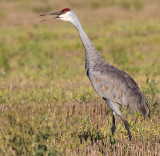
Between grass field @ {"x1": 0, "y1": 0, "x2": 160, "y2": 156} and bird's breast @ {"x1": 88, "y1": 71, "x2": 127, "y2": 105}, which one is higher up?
bird's breast @ {"x1": 88, "y1": 71, "x2": 127, "y2": 105}

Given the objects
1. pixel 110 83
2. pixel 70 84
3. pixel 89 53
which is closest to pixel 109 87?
pixel 110 83

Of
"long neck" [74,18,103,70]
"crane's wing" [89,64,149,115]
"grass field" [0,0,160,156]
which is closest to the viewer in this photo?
"grass field" [0,0,160,156]

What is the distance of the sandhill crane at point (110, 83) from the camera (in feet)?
16.7

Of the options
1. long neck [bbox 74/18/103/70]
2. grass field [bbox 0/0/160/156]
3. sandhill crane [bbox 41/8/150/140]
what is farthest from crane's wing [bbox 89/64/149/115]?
grass field [bbox 0/0/160/156]

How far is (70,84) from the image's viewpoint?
808 cm

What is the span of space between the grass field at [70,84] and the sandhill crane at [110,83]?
260 mm

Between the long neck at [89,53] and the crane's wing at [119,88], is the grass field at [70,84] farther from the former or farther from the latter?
the long neck at [89,53]

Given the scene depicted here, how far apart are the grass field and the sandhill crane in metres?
0.26

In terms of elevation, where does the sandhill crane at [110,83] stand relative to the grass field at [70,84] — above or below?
above

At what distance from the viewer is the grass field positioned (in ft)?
11.9

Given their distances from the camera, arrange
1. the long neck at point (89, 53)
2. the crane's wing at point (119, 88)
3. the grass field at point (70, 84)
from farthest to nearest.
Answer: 1. the long neck at point (89, 53)
2. the crane's wing at point (119, 88)
3. the grass field at point (70, 84)

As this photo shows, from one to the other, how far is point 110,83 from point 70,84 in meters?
2.94

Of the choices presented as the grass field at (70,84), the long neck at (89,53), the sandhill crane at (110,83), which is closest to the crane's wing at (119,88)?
the sandhill crane at (110,83)

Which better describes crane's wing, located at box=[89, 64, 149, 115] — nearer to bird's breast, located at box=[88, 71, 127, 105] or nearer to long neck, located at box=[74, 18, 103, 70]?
bird's breast, located at box=[88, 71, 127, 105]
